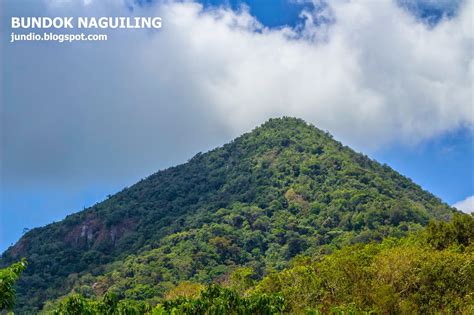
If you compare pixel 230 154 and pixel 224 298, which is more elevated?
pixel 230 154

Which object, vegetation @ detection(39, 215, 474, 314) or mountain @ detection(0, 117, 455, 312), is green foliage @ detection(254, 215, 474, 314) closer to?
vegetation @ detection(39, 215, 474, 314)

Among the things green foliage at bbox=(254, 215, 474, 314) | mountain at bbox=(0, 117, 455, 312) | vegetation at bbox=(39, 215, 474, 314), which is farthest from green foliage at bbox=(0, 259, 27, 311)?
mountain at bbox=(0, 117, 455, 312)

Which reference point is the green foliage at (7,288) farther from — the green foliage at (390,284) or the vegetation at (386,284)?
the green foliage at (390,284)

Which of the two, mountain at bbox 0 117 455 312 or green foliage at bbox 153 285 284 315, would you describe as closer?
green foliage at bbox 153 285 284 315

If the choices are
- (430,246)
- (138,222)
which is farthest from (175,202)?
(430,246)

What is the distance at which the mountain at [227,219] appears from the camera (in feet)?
222

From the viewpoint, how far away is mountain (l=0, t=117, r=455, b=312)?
67.7 metres

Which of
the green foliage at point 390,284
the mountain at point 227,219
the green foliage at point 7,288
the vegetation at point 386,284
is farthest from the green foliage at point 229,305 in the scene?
the mountain at point 227,219

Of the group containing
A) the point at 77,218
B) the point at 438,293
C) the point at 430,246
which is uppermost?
the point at 77,218

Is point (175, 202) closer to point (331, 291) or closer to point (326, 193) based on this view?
point (326, 193)

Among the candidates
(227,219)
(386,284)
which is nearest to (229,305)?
(386,284)

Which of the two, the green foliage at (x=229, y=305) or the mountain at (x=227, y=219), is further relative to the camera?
the mountain at (x=227, y=219)

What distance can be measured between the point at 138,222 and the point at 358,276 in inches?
2427

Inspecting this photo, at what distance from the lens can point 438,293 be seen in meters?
28.9
